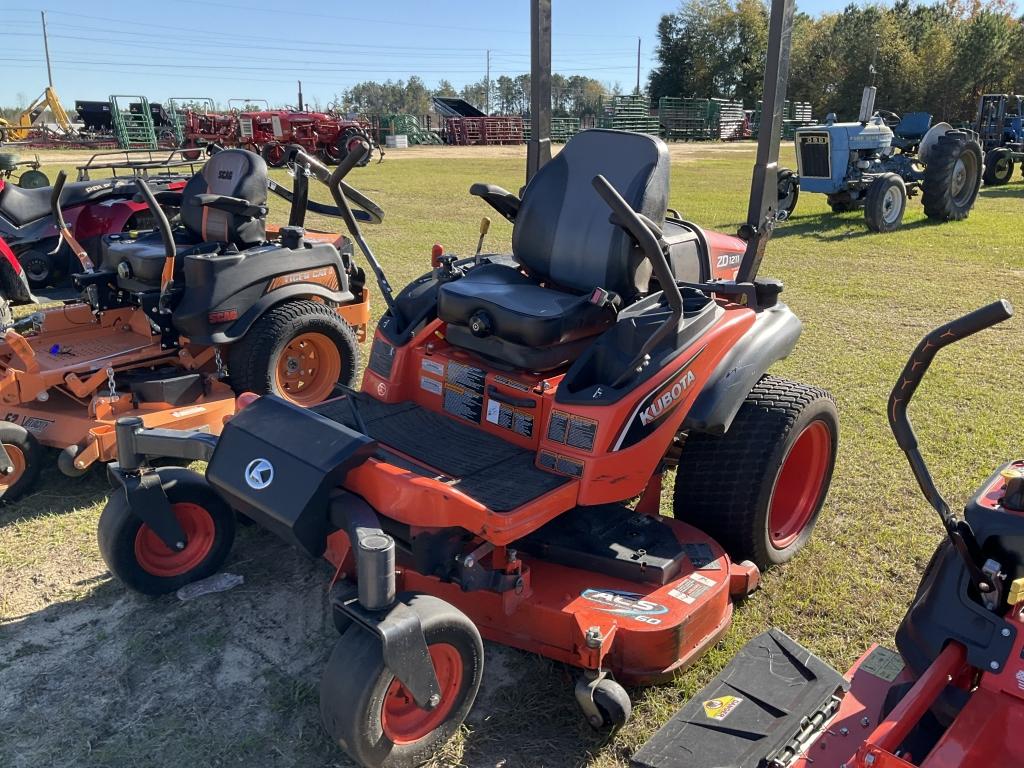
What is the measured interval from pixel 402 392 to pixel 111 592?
4.40 ft

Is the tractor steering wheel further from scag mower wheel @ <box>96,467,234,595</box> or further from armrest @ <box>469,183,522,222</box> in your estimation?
scag mower wheel @ <box>96,467,234,595</box>

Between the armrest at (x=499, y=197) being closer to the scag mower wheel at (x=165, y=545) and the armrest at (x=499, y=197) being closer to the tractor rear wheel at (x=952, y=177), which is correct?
the scag mower wheel at (x=165, y=545)

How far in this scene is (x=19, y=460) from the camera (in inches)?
150

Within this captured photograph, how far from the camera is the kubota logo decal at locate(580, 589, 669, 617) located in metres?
2.59

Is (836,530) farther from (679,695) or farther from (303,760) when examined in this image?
(303,760)

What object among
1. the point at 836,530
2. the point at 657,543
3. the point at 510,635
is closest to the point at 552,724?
the point at 510,635

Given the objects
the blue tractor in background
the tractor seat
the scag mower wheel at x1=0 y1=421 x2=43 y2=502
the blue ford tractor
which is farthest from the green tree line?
the scag mower wheel at x1=0 y1=421 x2=43 y2=502

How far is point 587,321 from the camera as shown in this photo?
9.93ft

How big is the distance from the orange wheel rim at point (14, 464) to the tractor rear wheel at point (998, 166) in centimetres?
1796

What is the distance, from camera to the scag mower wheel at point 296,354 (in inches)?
180

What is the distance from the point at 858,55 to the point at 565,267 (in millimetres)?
43015

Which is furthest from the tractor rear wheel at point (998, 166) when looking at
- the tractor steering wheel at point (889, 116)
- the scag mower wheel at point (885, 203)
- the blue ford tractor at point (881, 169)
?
the scag mower wheel at point (885, 203)

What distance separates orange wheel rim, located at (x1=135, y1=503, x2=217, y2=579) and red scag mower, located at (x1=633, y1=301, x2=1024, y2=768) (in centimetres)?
192

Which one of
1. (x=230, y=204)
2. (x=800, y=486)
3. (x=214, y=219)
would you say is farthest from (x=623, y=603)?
(x=214, y=219)
